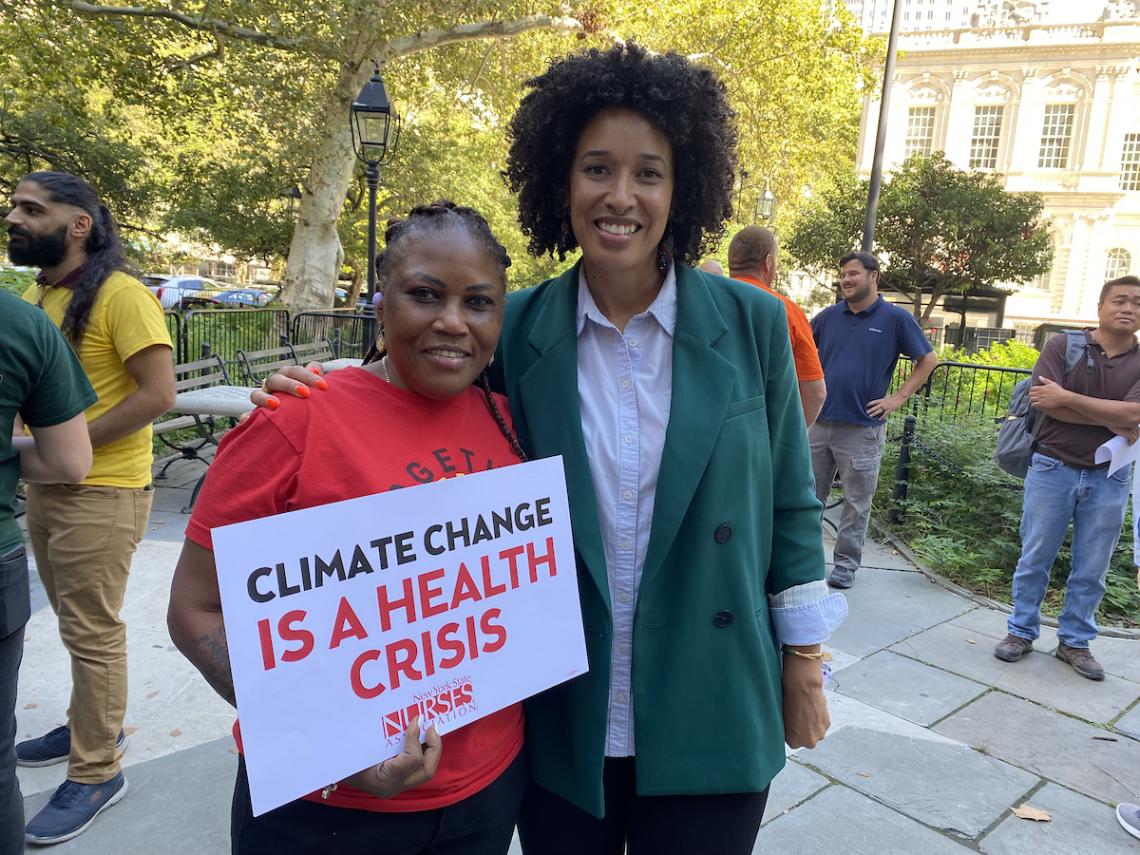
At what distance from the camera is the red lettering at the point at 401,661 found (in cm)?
141

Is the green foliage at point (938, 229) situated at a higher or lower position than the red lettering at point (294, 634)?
higher

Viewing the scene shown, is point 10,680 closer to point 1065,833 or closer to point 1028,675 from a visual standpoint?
point 1065,833

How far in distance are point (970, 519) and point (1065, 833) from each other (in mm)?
4289

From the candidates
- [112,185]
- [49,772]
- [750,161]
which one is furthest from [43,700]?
[750,161]

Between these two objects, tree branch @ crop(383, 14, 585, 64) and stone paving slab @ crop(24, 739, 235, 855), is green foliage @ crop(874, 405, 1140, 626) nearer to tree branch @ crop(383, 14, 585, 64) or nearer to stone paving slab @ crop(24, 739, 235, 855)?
stone paving slab @ crop(24, 739, 235, 855)

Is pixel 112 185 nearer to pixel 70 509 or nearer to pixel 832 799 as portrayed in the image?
pixel 70 509

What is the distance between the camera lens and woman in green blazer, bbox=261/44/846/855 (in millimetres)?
1600

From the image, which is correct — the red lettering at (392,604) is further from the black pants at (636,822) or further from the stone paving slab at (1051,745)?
the stone paving slab at (1051,745)

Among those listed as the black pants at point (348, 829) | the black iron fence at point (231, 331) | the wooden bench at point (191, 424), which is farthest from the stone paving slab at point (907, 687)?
the black iron fence at point (231, 331)

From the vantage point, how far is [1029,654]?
15.3 ft

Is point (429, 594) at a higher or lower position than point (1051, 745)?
higher

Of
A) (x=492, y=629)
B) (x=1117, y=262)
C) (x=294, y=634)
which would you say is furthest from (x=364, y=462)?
(x=1117, y=262)

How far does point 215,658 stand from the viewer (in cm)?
135

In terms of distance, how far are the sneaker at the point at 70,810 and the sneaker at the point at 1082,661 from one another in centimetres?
470
